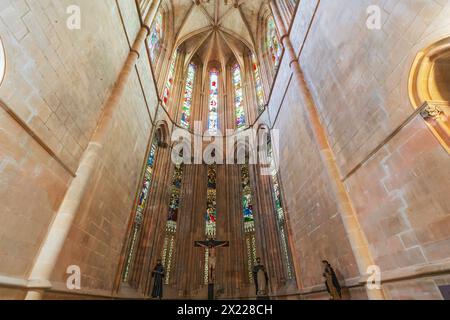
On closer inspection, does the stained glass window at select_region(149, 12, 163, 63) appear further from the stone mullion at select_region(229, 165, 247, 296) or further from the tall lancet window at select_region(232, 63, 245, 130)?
the stone mullion at select_region(229, 165, 247, 296)

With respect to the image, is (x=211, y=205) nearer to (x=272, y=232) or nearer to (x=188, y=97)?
(x=272, y=232)

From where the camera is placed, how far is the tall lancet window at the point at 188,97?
13619 mm

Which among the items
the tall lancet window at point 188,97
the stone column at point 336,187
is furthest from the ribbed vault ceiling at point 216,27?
the stone column at point 336,187

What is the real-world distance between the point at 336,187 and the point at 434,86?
8.25 ft

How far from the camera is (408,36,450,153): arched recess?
305 cm

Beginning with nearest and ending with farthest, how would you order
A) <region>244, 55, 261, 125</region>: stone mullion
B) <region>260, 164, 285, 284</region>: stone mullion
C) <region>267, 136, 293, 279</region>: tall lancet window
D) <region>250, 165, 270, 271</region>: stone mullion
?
<region>267, 136, 293, 279</region>: tall lancet window → <region>260, 164, 285, 284</region>: stone mullion → <region>250, 165, 270, 271</region>: stone mullion → <region>244, 55, 261, 125</region>: stone mullion

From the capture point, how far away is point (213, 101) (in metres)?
15.0

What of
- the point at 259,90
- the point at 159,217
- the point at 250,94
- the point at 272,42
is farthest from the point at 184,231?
the point at 272,42

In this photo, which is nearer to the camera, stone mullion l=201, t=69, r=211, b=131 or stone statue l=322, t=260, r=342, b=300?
stone statue l=322, t=260, r=342, b=300

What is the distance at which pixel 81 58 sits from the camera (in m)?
4.77

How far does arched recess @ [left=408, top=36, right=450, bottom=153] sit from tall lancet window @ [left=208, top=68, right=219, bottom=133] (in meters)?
11.1

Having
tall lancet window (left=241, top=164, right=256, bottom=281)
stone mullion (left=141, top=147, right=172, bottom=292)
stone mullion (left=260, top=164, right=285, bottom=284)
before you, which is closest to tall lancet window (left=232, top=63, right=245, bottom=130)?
tall lancet window (left=241, top=164, right=256, bottom=281)
